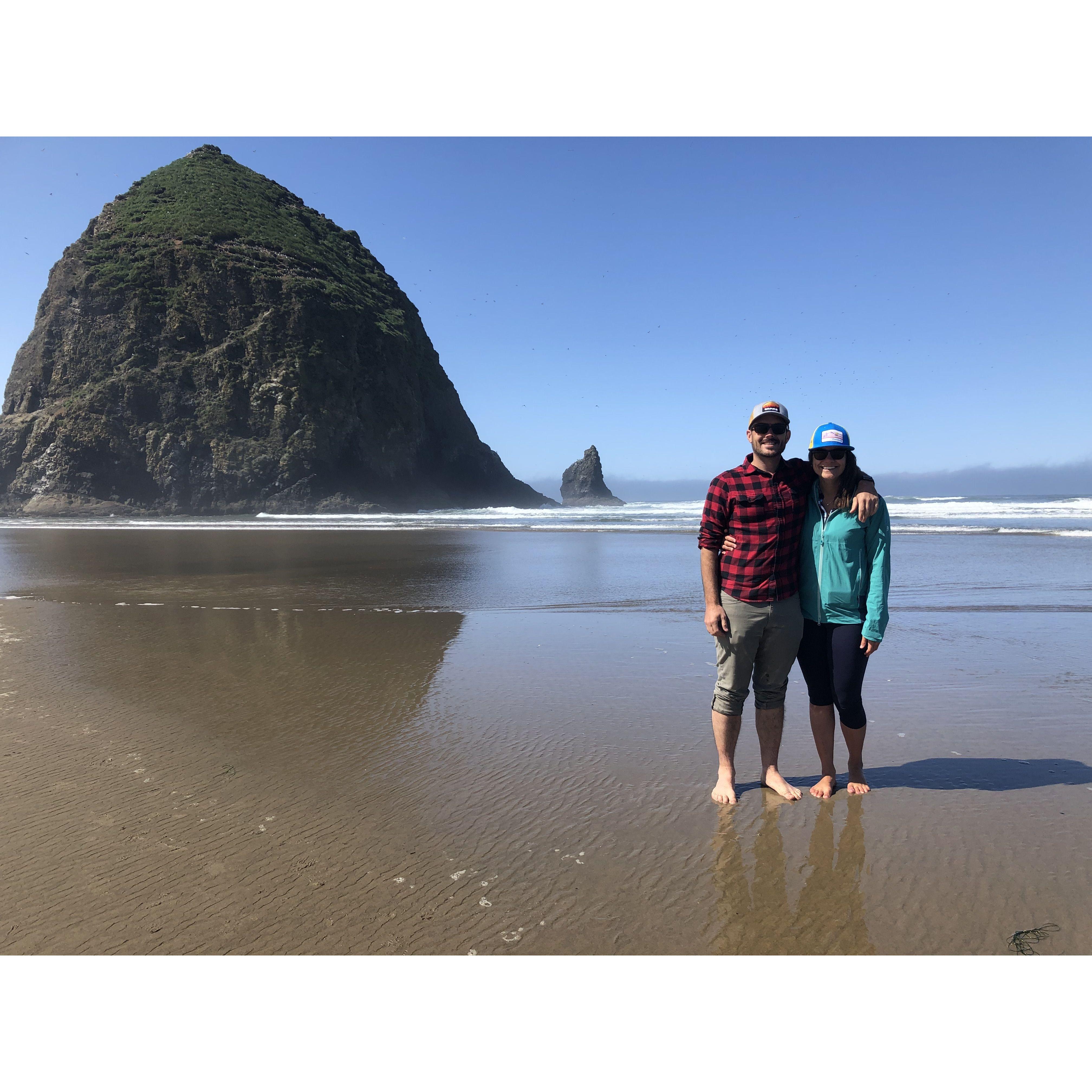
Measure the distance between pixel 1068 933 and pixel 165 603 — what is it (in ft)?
32.5

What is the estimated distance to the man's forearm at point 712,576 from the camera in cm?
332

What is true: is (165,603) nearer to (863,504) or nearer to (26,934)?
(26,934)

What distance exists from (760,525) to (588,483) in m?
109

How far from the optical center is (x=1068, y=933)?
88.8 inches

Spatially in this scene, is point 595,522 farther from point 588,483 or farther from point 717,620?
point 588,483

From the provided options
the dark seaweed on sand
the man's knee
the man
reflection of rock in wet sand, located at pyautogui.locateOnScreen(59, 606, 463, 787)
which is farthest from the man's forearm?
reflection of rock in wet sand, located at pyautogui.locateOnScreen(59, 606, 463, 787)

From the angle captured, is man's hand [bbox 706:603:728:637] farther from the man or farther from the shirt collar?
the shirt collar

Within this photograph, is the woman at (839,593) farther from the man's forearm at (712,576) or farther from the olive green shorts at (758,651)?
the man's forearm at (712,576)

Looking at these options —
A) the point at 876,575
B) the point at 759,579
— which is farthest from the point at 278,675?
the point at 876,575

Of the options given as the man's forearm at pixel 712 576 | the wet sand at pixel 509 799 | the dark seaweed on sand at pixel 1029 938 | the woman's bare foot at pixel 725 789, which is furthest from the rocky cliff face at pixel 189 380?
the dark seaweed on sand at pixel 1029 938

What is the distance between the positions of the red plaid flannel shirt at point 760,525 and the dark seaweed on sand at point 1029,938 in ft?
5.12

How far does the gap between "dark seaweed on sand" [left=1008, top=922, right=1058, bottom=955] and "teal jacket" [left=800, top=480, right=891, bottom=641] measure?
1.24 metres

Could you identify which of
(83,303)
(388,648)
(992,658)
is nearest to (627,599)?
(388,648)

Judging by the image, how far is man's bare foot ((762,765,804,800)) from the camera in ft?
10.8
